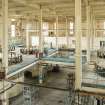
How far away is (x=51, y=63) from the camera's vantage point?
20.0 meters

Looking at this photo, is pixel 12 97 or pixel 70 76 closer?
pixel 70 76

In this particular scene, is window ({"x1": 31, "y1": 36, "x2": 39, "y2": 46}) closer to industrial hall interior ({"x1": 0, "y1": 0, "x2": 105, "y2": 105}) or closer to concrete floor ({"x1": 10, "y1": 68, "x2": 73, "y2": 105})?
industrial hall interior ({"x1": 0, "y1": 0, "x2": 105, "y2": 105})

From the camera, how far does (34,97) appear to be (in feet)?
56.9

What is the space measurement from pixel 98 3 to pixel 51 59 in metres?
6.86

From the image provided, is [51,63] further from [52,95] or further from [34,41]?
[34,41]

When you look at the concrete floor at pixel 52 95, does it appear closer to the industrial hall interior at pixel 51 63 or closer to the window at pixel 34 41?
the industrial hall interior at pixel 51 63

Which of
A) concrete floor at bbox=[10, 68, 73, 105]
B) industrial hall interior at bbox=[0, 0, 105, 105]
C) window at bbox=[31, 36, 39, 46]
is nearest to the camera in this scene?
Answer: industrial hall interior at bbox=[0, 0, 105, 105]

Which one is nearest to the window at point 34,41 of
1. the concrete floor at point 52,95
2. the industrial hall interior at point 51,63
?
the industrial hall interior at point 51,63

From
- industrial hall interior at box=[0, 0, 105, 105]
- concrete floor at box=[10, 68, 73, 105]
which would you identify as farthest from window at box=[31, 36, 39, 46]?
concrete floor at box=[10, 68, 73, 105]

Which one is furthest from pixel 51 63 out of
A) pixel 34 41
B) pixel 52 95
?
pixel 34 41

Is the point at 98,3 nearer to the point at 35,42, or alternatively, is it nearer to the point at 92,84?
the point at 92,84

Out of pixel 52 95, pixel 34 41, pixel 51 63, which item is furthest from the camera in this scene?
pixel 34 41

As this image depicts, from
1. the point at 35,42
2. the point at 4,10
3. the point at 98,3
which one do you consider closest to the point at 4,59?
the point at 4,10

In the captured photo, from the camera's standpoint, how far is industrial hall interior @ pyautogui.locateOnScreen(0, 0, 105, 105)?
443 inches
